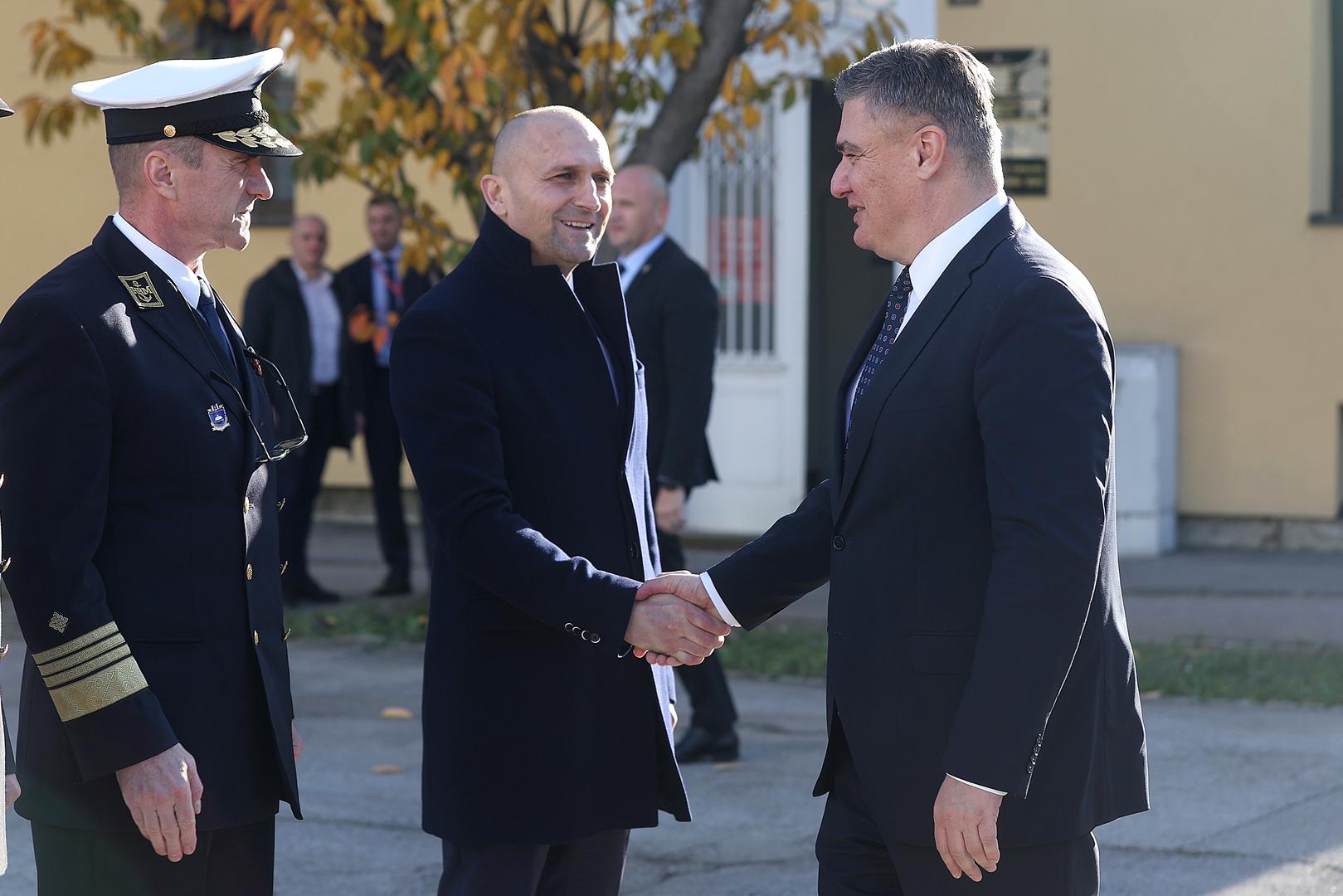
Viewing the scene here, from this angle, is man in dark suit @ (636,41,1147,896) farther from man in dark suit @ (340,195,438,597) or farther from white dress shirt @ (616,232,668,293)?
man in dark suit @ (340,195,438,597)

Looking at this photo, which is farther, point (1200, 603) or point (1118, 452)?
point (1118, 452)

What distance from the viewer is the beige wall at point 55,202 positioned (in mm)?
12391

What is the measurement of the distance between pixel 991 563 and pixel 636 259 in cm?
370

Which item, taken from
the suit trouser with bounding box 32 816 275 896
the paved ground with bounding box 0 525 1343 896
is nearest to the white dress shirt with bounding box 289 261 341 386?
the paved ground with bounding box 0 525 1343 896

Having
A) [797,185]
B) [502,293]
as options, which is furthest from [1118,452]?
[502,293]

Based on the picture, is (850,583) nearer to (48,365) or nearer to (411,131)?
(48,365)

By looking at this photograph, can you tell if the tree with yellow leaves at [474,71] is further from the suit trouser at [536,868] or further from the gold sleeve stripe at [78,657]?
the gold sleeve stripe at [78,657]

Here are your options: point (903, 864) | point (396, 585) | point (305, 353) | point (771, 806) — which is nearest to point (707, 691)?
point (771, 806)

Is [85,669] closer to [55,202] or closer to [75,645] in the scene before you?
[75,645]

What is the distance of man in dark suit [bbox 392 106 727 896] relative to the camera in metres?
3.17

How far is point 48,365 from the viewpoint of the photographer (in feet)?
8.91

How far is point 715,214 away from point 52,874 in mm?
8568

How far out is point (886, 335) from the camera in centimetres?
295

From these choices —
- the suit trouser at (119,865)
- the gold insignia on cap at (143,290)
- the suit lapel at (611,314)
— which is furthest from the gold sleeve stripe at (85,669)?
the suit lapel at (611,314)
